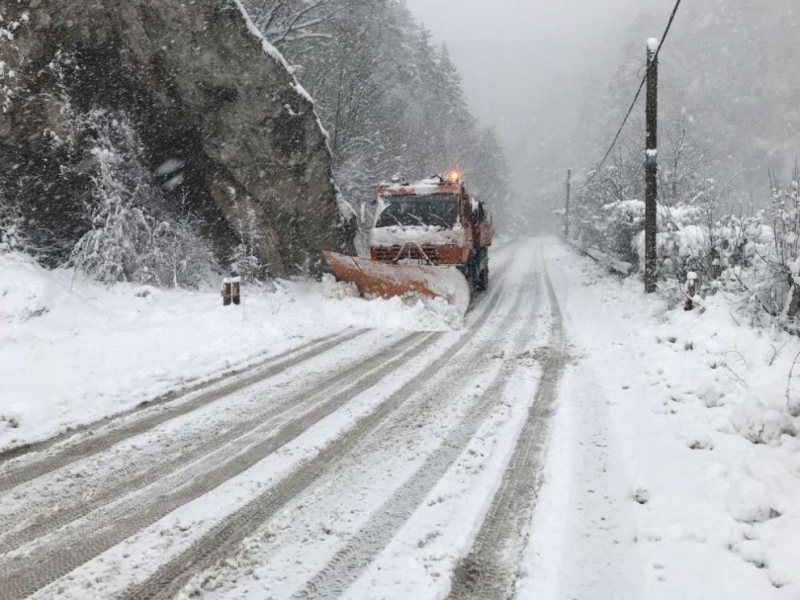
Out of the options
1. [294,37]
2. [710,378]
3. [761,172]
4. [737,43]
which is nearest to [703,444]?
[710,378]

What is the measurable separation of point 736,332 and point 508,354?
2853 millimetres

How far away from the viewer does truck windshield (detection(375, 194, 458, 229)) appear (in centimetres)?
1160

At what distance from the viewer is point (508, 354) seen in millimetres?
7617

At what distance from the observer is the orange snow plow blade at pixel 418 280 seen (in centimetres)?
1033

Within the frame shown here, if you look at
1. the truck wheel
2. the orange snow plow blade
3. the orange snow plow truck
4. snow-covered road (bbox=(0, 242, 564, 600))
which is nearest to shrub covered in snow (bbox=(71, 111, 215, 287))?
the orange snow plow truck

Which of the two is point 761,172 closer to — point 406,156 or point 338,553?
point 406,156

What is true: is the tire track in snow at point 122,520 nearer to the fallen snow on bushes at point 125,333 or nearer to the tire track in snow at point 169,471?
the tire track in snow at point 169,471

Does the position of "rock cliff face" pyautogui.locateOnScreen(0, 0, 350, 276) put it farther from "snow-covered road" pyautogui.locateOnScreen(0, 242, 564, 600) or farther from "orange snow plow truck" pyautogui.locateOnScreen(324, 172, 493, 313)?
"snow-covered road" pyautogui.locateOnScreen(0, 242, 564, 600)

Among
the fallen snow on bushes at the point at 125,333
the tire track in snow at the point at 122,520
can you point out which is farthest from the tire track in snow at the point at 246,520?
the fallen snow on bushes at the point at 125,333

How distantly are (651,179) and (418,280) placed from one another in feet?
18.4

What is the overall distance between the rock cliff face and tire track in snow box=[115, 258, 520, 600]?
7.74m

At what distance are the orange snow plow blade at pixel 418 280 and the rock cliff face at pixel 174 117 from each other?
8.78ft

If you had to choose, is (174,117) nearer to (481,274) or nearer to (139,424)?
(139,424)

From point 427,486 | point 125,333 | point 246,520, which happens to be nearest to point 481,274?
point 125,333
